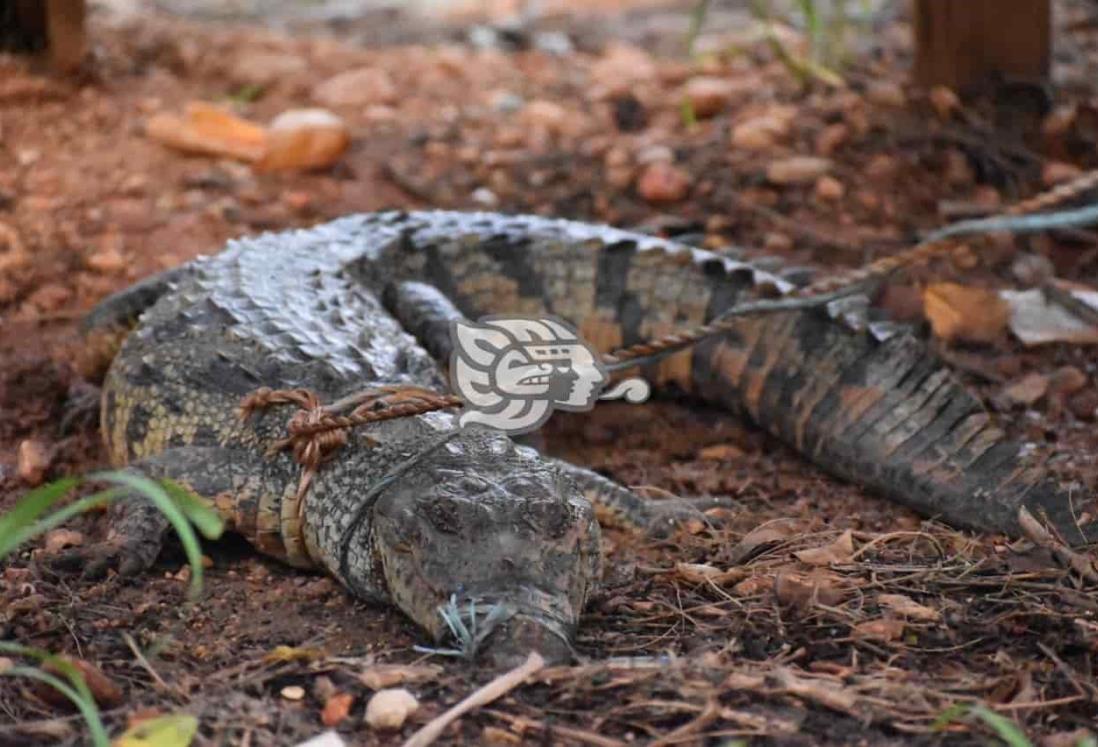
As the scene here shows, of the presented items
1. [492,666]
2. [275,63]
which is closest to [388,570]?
[492,666]

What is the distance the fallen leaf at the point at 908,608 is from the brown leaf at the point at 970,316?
194cm

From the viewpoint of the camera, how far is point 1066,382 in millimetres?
4258

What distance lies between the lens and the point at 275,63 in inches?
254

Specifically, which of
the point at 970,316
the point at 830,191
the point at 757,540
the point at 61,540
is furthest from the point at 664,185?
the point at 61,540

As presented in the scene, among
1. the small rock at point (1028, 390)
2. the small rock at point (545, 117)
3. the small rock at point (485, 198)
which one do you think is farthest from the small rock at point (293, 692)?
the small rock at point (545, 117)

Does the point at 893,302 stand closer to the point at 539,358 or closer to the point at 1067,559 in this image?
the point at 1067,559

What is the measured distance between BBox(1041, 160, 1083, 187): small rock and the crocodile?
157 centimetres

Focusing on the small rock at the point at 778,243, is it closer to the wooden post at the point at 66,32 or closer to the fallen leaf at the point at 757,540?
the fallen leaf at the point at 757,540

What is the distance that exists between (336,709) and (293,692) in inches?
4.8

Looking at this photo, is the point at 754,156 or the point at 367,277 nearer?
the point at 367,277

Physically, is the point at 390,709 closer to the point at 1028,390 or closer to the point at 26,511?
the point at 26,511

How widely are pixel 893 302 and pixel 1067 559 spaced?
1.90 m

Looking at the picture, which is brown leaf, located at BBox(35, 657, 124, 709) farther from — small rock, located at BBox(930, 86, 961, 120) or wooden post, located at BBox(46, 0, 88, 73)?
small rock, located at BBox(930, 86, 961, 120)

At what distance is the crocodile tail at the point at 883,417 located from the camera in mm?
3379
